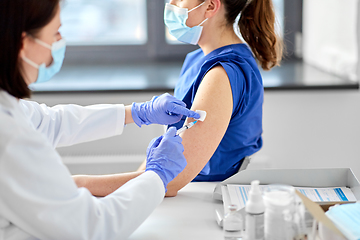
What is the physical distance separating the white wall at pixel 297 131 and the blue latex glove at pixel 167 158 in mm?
1130

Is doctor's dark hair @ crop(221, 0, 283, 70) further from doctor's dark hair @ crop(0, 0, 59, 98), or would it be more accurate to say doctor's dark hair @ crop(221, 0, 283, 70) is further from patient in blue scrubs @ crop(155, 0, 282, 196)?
doctor's dark hair @ crop(0, 0, 59, 98)

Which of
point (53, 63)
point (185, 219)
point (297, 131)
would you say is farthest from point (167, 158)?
point (297, 131)

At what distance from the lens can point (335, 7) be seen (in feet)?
7.47

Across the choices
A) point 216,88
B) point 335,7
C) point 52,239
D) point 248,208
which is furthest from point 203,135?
point 335,7

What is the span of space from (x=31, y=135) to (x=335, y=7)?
2047 millimetres

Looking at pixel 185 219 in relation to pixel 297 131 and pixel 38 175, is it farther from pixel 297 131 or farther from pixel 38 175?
pixel 297 131

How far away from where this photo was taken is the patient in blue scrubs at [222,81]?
1.22 m

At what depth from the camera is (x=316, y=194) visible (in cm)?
111

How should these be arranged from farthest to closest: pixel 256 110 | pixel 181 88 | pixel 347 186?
pixel 181 88 < pixel 256 110 < pixel 347 186

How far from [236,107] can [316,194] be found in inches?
15.4

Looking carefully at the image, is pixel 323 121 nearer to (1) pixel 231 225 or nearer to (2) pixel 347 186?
(2) pixel 347 186

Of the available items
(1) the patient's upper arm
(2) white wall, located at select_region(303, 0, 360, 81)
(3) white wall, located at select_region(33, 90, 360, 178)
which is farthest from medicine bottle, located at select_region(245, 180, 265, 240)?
(2) white wall, located at select_region(303, 0, 360, 81)

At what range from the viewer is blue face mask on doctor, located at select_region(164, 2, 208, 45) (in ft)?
4.72

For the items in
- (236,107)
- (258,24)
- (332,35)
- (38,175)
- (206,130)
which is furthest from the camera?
(332,35)
